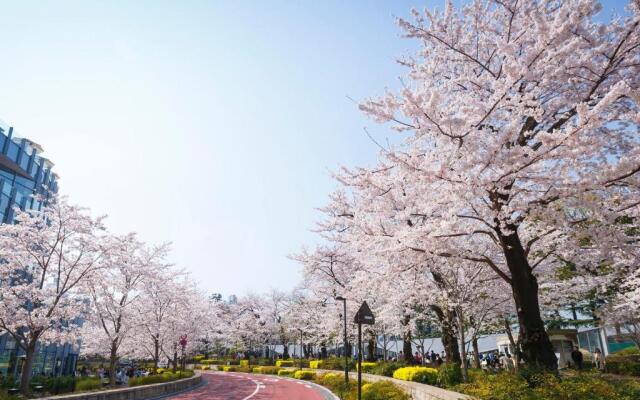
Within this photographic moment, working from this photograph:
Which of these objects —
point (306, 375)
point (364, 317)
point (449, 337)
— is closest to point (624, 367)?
point (449, 337)

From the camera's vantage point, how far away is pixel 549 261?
12.9 m

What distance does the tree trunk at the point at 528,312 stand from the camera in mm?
7461

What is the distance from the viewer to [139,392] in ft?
49.4

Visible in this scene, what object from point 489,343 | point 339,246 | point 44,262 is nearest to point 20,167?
point 44,262

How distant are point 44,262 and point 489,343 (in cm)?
4685

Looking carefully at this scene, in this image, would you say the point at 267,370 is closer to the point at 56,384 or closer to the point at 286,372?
the point at 286,372

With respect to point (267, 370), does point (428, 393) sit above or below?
above

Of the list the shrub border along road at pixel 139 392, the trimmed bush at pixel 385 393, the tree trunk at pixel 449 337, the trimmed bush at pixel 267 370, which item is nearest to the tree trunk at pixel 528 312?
the trimmed bush at pixel 385 393

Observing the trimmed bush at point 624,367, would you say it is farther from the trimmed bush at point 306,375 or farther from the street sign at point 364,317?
the trimmed bush at point 306,375

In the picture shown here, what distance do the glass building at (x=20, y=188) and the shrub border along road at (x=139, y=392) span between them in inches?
426

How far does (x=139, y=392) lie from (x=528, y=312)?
50.6 feet

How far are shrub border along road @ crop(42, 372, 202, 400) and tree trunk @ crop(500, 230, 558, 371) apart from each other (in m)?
13.2

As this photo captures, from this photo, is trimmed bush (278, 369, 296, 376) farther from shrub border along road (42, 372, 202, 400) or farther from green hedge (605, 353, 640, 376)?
green hedge (605, 353, 640, 376)

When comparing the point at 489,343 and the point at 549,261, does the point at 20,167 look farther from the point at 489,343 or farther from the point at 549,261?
the point at 489,343
